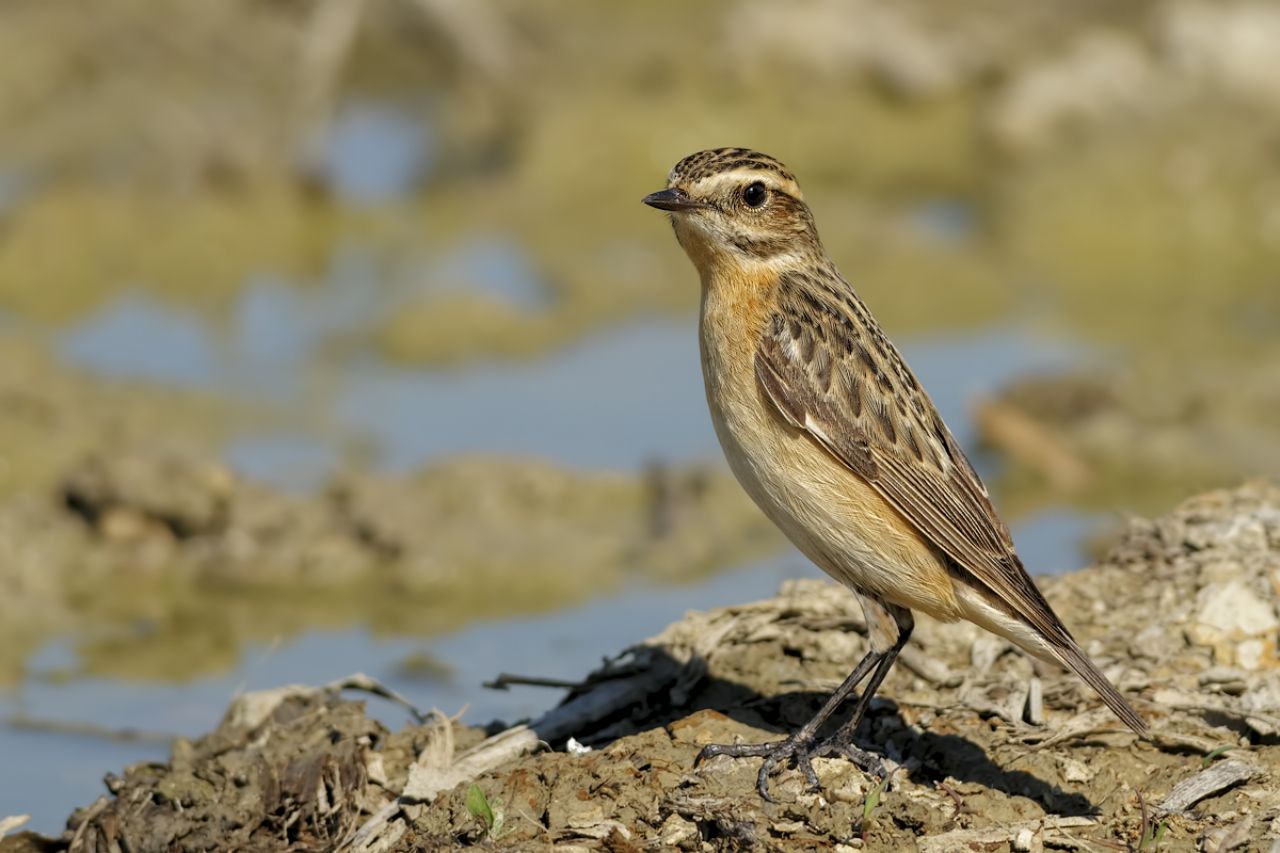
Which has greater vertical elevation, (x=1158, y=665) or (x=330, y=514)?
(x=330, y=514)

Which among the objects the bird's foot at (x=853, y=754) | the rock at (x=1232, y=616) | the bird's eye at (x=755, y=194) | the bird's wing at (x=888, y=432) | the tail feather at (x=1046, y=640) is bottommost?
the bird's foot at (x=853, y=754)

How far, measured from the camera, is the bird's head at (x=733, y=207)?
7.78m

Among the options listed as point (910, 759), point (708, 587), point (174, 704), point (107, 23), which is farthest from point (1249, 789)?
point (107, 23)

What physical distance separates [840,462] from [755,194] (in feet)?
3.81

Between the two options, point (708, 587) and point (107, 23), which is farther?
point (107, 23)

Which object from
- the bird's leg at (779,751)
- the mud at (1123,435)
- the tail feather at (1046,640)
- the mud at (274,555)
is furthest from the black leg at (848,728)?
the mud at (1123,435)

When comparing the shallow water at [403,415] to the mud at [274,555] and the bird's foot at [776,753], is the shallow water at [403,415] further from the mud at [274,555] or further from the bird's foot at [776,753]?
the bird's foot at [776,753]

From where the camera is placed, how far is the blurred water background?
11211 mm

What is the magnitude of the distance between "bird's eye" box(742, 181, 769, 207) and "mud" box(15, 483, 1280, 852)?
67.8 inches

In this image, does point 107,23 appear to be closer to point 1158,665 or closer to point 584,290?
point 584,290

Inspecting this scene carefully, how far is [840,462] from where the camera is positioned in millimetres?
7445

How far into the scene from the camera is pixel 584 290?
15961mm

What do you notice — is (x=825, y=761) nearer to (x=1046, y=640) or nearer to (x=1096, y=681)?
(x=1046, y=640)

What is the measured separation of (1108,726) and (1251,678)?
0.73m
